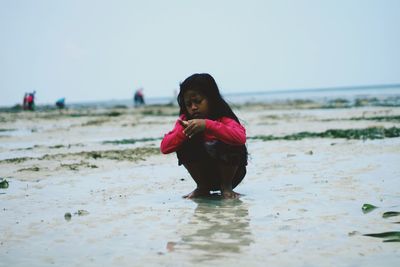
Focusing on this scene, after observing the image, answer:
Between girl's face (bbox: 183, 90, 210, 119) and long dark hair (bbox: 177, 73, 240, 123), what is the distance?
0.03m

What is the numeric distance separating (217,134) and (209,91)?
1.51ft

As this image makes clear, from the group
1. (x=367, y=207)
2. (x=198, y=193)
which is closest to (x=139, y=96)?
(x=198, y=193)

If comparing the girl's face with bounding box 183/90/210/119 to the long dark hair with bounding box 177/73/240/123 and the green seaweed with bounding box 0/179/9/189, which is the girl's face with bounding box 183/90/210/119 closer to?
the long dark hair with bounding box 177/73/240/123

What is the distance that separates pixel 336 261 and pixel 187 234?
3.68ft

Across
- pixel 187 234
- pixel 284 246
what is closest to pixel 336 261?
pixel 284 246

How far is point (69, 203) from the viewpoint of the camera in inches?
200

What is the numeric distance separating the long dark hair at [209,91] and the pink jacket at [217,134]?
72 millimetres

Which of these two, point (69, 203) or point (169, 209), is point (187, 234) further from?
point (69, 203)

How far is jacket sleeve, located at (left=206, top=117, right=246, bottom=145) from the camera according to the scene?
4.68 metres

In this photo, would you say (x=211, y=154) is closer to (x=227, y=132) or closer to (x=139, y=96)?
(x=227, y=132)

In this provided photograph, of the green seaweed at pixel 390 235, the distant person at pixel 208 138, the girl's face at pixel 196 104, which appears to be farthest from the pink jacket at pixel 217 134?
the green seaweed at pixel 390 235

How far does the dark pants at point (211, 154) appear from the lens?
15.9 ft

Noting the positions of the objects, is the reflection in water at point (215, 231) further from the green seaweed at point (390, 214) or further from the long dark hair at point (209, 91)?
the green seaweed at point (390, 214)

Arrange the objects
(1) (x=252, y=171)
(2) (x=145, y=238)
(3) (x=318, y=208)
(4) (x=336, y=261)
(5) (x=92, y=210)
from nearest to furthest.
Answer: (4) (x=336, y=261) → (2) (x=145, y=238) → (3) (x=318, y=208) → (5) (x=92, y=210) → (1) (x=252, y=171)
